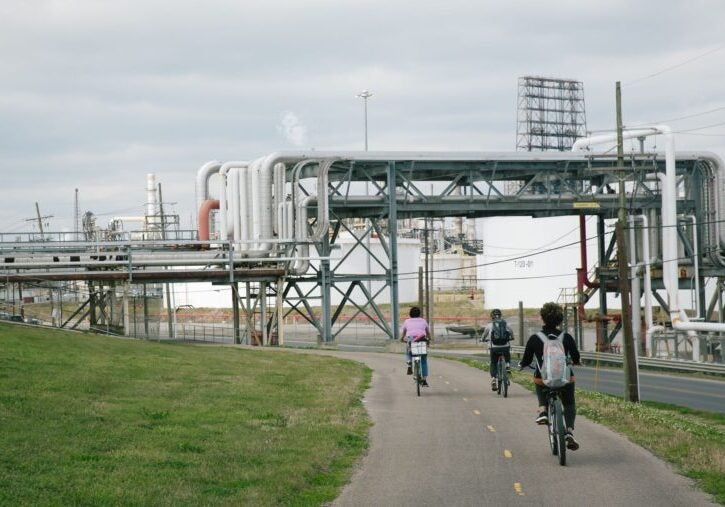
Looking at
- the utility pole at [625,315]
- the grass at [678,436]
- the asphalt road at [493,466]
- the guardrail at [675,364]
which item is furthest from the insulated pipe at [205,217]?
the asphalt road at [493,466]

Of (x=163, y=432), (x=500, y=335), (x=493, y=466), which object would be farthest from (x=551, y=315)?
(x=500, y=335)

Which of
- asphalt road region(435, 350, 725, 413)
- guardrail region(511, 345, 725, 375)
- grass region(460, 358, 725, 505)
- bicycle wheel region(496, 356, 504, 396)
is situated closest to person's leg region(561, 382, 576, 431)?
grass region(460, 358, 725, 505)

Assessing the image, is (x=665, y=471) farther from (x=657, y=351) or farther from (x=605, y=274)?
(x=605, y=274)

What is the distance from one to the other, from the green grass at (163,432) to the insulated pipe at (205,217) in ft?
86.5

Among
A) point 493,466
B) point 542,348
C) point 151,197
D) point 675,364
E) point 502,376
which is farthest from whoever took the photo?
point 151,197

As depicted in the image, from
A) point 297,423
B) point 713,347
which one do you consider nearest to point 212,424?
point 297,423

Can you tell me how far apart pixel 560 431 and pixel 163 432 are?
5.20 m

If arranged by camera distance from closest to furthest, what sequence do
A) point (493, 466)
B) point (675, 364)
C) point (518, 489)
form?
1. point (518, 489)
2. point (493, 466)
3. point (675, 364)

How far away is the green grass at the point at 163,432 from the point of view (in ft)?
33.0

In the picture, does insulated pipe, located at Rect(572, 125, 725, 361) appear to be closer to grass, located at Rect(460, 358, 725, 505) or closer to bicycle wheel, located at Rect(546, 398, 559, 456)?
grass, located at Rect(460, 358, 725, 505)

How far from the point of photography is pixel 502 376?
21.9 metres

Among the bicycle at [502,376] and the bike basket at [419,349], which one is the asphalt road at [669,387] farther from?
the bike basket at [419,349]

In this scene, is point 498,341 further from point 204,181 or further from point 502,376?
point 204,181

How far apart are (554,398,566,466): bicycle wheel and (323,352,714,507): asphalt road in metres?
0.16
